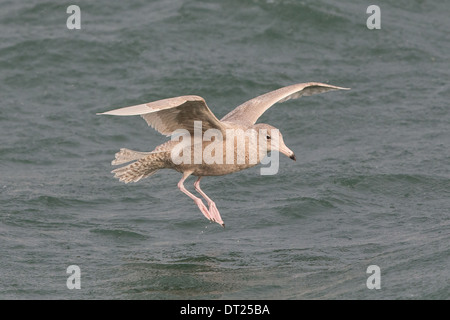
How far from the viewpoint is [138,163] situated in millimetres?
9727

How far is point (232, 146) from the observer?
916 cm

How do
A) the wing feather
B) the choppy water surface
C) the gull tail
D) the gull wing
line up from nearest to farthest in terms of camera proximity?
the gull wing
the choppy water surface
the gull tail
the wing feather

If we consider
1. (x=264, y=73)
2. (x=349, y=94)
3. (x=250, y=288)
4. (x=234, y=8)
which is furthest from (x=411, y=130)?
(x=250, y=288)

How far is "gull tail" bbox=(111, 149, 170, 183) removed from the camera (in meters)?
9.58

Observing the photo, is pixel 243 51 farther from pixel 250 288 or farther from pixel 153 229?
pixel 250 288

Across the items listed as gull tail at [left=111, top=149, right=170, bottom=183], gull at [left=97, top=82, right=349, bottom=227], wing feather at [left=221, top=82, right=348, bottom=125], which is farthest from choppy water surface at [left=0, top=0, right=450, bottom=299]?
wing feather at [left=221, top=82, right=348, bottom=125]

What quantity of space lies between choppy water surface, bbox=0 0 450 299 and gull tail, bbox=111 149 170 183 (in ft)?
2.23

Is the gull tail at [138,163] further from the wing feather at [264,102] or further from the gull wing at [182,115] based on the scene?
the wing feather at [264,102]

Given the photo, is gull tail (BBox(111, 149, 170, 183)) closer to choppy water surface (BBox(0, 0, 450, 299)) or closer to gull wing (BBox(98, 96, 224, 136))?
gull wing (BBox(98, 96, 224, 136))

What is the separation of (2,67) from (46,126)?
2.24 meters

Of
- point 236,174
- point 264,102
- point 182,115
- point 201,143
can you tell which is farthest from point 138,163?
point 236,174

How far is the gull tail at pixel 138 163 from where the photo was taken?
958cm

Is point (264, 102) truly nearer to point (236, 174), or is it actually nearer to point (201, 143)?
point (201, 143)

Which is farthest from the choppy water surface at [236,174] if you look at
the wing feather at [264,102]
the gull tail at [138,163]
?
the wing feather at [264,102]
